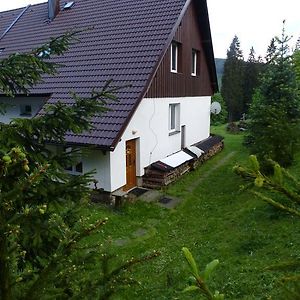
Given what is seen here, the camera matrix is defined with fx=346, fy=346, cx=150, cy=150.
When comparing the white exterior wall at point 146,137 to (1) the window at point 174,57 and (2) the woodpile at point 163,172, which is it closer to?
(2) the woodpile at point 163,172

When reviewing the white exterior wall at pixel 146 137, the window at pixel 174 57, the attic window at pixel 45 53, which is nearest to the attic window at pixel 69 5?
the white exterior wall at pixel 146 137

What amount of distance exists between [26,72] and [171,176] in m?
10.1

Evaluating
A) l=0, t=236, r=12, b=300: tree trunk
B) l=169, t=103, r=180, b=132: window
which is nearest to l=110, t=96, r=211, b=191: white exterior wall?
l=169, t=103, r=180, b=132: window

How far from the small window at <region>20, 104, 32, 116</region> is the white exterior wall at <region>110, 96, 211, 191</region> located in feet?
18.9

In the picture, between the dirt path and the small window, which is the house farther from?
the dirt path

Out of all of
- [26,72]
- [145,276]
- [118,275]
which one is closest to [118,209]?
[145,276]

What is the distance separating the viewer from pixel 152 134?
45.6 ft

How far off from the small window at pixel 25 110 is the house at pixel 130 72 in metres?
0.02

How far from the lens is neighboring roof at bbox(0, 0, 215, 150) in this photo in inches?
459

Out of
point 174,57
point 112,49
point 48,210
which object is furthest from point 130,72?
point 48,210

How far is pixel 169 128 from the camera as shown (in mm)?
15719

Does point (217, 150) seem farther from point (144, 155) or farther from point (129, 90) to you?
point (129, 90)

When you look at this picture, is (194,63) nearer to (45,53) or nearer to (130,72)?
(130,72)

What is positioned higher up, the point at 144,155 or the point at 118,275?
the point at 118,275
